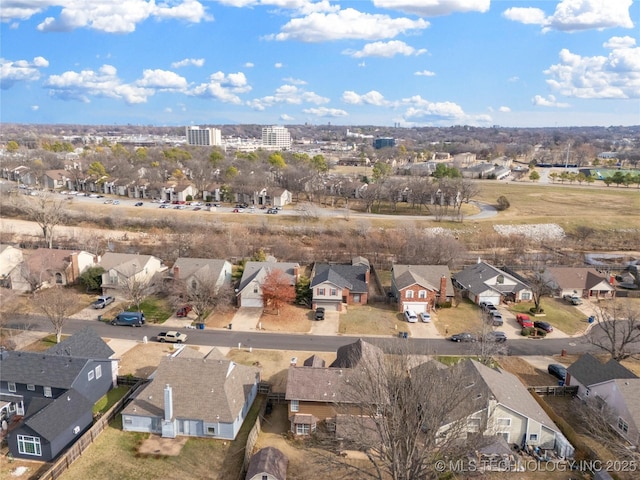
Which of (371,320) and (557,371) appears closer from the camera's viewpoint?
(557,371)

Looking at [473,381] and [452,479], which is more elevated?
[473,381]

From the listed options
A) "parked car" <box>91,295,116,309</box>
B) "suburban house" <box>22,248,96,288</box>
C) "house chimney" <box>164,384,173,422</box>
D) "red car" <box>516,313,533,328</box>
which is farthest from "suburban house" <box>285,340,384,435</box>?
"suburban house" <box>22,248,96,288</box>

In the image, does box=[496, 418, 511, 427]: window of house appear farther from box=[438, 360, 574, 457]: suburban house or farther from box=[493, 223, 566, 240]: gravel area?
box=[493, 223, 566, 240]: gravel area

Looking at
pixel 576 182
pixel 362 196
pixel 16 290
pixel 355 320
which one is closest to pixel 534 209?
pixel 362 196

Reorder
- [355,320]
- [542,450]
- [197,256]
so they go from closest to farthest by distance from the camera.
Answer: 1. [542,450]
2. [355,320]
3. [197,256]

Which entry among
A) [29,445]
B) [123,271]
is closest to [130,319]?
[123,271]

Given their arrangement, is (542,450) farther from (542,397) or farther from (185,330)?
(185,330)

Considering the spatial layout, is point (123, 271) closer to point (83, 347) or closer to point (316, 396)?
point (83, 347)
